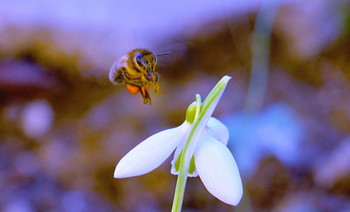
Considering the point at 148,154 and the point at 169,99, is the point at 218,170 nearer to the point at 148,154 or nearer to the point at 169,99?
the point at 148,154

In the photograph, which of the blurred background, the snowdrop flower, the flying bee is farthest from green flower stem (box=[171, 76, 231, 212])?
the blurred background

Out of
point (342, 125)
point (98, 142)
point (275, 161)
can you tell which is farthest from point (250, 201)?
point (98, 142)

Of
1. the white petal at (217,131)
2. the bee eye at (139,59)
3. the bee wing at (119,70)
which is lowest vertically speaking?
the white petal at (217,131)

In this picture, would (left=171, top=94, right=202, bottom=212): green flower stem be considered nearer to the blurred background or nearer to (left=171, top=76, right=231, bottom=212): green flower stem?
(left=171, top=76, right=231, bottom=212): green flower stem

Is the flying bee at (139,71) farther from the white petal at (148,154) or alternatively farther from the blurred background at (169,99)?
the blurred background at (169,99)

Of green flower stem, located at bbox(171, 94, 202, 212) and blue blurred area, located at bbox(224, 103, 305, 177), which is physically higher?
blue blurred area, located at bbox(224, 103, 305, 177)

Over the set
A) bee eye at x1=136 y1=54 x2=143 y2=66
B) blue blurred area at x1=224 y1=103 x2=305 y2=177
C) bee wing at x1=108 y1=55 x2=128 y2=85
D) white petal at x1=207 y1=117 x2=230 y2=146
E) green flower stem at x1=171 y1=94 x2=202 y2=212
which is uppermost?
blue blurred area at x1=224 y1=103 x2=305 y2=177

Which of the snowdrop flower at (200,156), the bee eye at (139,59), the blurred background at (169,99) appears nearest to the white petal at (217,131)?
the snowdrop flower at (200,156)
